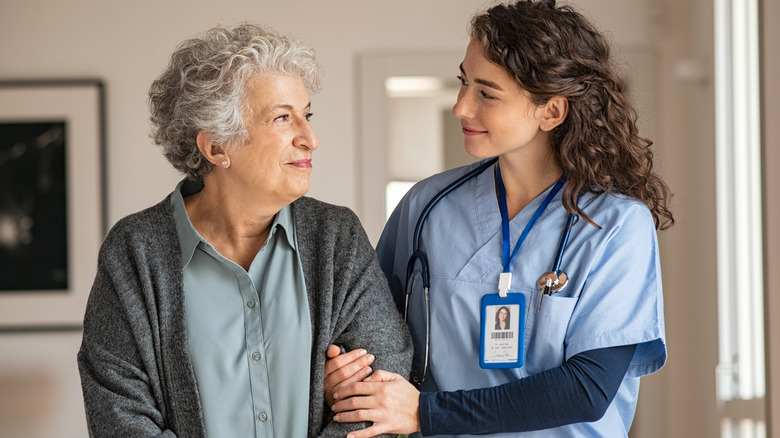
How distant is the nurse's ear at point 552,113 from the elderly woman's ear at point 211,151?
64 cm

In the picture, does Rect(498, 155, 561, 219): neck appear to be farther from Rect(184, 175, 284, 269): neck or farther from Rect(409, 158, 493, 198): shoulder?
Rect(184, 175, 284, 269): neck

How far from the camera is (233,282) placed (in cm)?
169

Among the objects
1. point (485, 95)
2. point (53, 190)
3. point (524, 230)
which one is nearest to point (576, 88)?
point (485, 95)

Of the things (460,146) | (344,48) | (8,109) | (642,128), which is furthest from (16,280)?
(642,128)

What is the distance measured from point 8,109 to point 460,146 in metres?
2.07

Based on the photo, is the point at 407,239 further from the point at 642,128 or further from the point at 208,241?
the point at 642,128

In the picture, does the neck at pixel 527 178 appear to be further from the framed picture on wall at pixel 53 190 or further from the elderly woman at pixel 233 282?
the framed picture on wall at pixel 53 190

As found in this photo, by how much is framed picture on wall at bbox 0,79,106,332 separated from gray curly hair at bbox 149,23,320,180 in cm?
199

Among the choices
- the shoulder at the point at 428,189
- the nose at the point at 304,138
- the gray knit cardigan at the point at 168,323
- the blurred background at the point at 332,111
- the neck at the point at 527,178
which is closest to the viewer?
the gray knit cardigan at the point at 168,323

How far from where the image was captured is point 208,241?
172 centimetres

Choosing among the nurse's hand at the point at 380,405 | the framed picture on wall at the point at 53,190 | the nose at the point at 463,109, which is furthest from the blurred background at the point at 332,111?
the nurse's hand at the point at 380,405

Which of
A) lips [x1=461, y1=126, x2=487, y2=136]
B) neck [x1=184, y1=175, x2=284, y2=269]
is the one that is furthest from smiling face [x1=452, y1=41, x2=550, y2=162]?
neck [x1=184, y1=175, x2=284, y2=269]

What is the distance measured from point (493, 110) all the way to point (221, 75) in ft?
1.79

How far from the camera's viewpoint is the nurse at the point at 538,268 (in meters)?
1.65
